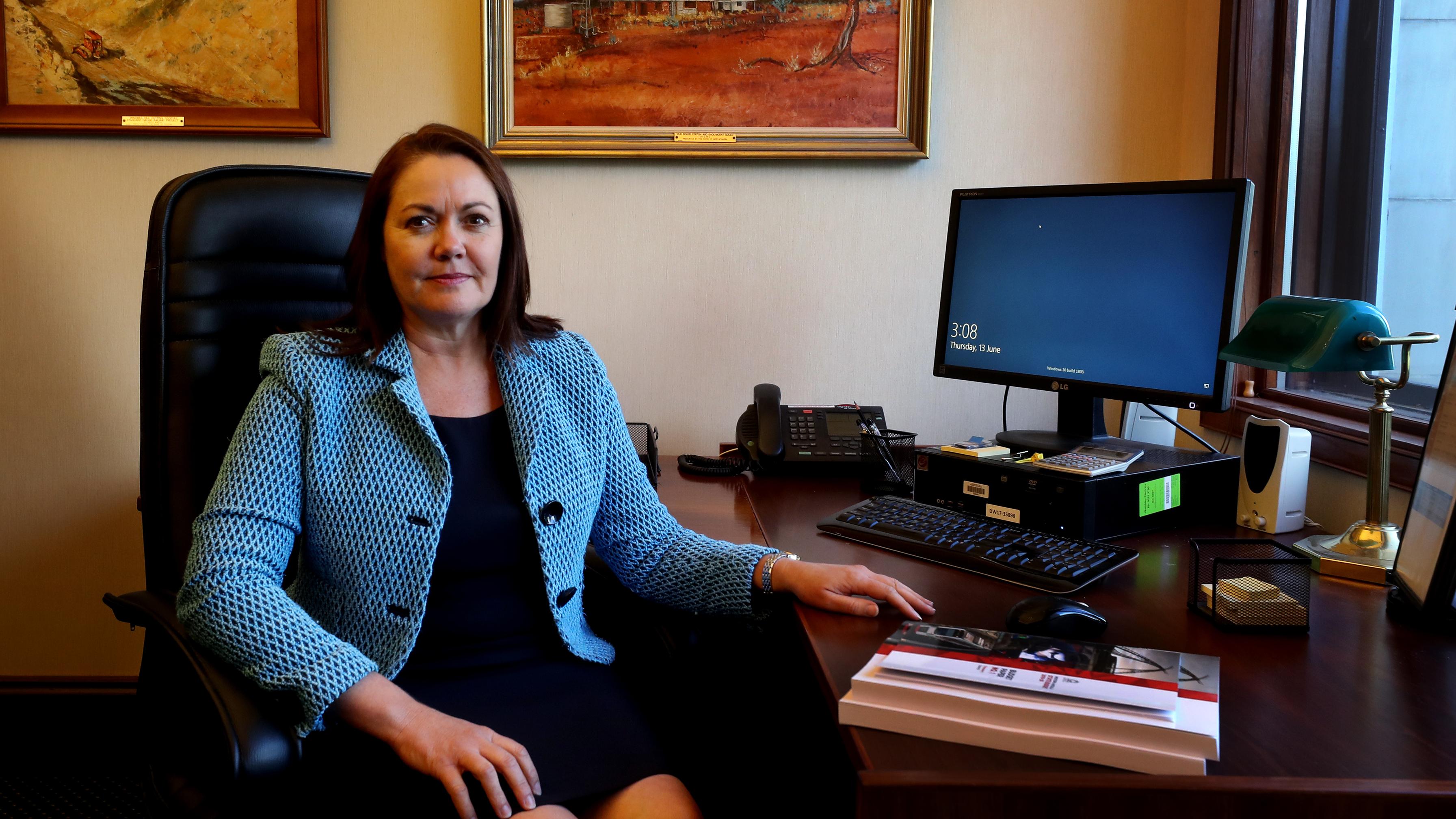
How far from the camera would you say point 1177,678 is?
878 millimetres

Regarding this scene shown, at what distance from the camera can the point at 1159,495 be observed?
1505 mm

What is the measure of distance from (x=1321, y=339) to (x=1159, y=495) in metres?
0.35

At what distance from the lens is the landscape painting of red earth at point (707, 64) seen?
6.83 feet

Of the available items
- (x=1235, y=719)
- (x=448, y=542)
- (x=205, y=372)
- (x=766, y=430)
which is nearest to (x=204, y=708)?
(x=448, y=542)

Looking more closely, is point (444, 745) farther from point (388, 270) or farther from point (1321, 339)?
point (1321, 339)

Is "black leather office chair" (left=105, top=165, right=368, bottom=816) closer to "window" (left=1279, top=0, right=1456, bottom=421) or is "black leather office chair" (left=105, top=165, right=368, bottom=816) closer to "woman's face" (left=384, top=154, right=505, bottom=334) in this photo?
"woman's face" (left=384, top=154, right=505, bottom=334)

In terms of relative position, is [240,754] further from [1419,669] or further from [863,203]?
[863,203]

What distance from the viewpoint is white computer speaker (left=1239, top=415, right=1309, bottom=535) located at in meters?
1.49

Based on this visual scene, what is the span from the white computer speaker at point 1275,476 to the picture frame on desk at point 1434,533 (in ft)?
0.67

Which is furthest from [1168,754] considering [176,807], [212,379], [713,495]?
[212,379]

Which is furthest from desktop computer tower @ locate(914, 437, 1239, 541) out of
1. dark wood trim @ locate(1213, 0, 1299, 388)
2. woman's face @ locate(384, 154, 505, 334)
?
woman's face @ locate(384, 154, 505, 334)

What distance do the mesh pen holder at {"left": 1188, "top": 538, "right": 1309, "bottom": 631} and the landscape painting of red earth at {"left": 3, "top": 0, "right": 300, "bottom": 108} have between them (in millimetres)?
1951

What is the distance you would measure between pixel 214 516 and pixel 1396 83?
6.47 feet

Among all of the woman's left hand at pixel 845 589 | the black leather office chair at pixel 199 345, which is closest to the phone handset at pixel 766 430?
the woman's left hand at pixel 845 589
